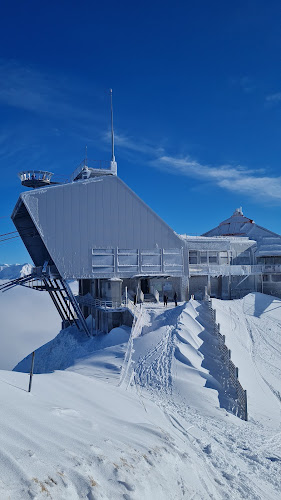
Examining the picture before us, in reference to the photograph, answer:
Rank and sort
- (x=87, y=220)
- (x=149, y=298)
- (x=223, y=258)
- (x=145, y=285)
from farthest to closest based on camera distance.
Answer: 1. (x=223, y=258)
2. (x=145, y=285)
3. (x=149, y=298)
4. (x=87, y=220)

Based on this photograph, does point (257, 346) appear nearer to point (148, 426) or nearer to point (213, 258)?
point (213, 258)

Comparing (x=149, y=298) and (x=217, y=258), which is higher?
Answer: (x=217, y=258)

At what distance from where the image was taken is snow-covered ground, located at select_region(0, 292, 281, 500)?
246 inches

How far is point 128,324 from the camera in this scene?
27109 mm

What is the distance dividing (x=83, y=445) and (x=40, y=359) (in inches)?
1164

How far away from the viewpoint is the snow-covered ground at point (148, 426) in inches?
246

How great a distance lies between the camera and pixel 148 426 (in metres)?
9.70

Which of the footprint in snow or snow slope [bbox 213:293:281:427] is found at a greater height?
the footprint in snow

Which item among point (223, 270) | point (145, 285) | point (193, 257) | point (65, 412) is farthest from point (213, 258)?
point (65, 412)

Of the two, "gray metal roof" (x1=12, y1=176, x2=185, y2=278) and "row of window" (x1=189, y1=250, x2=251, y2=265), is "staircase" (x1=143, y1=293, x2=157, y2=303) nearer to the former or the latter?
"gray metal roof" (x1=12, y1=176, x2=185, y2=278)

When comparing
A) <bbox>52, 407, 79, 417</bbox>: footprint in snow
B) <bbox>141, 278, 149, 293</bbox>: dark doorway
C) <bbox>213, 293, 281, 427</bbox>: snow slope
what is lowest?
<bbox>213, 293, 281, 427</bbox>: snow slope

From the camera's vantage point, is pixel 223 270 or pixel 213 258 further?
pixel 213 258

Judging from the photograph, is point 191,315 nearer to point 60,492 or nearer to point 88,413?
point 88,413

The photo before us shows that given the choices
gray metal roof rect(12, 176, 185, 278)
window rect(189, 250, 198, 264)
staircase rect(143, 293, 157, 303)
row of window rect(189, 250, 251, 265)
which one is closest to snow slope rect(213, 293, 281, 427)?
row of window rect(189, 250, 251, 265)
